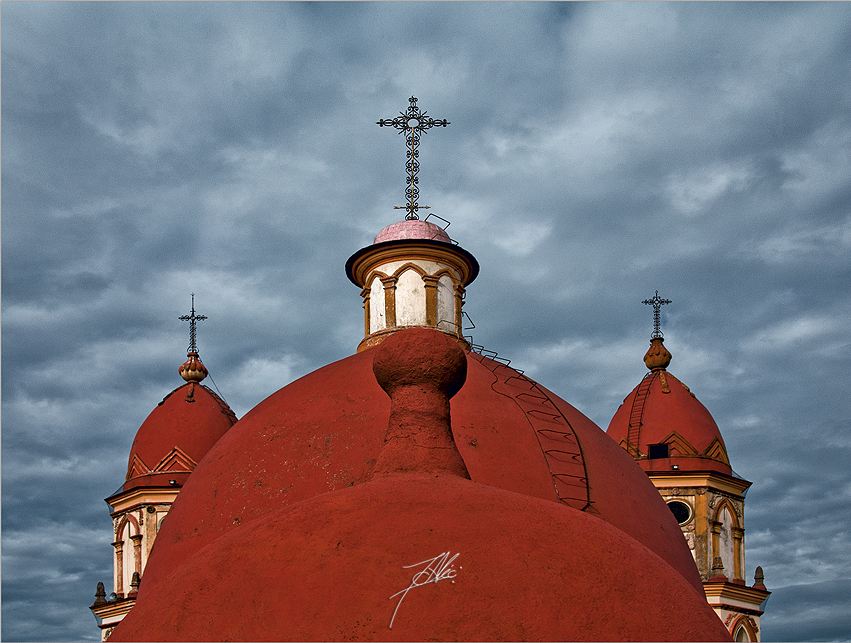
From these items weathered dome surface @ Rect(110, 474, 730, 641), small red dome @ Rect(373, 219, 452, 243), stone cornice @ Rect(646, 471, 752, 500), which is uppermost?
small red dome @ Rect(373, 219, 452, 243)

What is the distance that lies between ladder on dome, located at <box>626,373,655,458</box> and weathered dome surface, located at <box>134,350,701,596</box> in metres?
8.53

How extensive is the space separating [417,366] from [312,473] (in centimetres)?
438

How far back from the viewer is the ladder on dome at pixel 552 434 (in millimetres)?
9430

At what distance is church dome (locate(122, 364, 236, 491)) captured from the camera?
65.5 feet

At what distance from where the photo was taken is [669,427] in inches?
764

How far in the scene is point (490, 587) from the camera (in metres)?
3.63

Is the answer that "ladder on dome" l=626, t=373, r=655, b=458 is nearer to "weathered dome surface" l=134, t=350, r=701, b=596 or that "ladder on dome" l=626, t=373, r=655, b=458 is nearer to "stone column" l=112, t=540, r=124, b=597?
"weathered dome surface" l=134, t=350, r=701, b=596

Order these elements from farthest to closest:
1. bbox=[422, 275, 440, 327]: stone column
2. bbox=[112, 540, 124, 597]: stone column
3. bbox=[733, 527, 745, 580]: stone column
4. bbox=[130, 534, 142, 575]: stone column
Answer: bbox=[112, 540, 124, 597]: stone column
bbox=[130, 534, 142, 575]: stone column
bbox=[733, 527, 745, 580]: stone column
bbox=[422, 275, 440, 327]: stone column

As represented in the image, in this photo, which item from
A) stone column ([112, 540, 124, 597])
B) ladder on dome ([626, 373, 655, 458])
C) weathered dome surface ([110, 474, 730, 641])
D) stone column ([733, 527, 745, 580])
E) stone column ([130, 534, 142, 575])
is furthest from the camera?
stone column ([112, 540, 124, 597])

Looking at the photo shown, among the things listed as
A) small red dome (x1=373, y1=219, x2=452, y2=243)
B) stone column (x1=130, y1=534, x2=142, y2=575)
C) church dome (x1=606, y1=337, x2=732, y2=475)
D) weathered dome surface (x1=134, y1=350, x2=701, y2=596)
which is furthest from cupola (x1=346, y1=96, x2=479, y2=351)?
stone column (x1=130, y1=534, x2=142, y2=575)

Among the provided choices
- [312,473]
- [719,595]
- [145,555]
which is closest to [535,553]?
[312,473]

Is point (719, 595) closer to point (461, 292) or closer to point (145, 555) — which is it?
point (461, 292)
